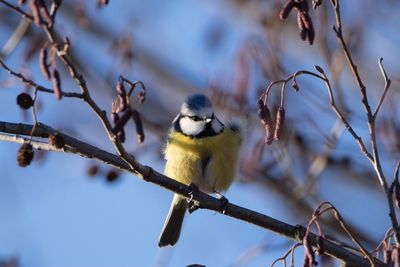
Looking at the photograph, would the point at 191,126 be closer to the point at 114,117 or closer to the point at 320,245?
the point at 114,117

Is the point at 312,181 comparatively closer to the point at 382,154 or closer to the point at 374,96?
the point at 382,154

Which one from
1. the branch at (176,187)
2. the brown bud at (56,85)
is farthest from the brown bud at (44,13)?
the branch at (176,187)

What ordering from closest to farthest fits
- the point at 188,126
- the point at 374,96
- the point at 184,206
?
the point at 188,126, the point at 184,206, the point at 374,96

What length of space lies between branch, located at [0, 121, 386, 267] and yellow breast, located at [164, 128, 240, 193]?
779mm

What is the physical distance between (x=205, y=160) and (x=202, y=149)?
6cm

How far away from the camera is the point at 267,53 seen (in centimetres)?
460

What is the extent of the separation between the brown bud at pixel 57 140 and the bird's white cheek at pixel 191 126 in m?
1.58

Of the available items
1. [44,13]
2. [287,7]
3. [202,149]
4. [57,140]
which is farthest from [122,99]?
[202,149]

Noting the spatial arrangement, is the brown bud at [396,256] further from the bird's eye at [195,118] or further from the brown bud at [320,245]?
the bird's eye at [195,118]

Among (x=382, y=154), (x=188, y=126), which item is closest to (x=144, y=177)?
(x=188, y=126)

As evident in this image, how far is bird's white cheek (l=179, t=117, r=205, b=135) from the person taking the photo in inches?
163

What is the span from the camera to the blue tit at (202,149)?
404 cm

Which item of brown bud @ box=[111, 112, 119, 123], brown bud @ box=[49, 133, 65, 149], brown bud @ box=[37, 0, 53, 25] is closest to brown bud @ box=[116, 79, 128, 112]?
brown bud @ box=[111, 112, 119, 123]

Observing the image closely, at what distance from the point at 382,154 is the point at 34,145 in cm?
288
